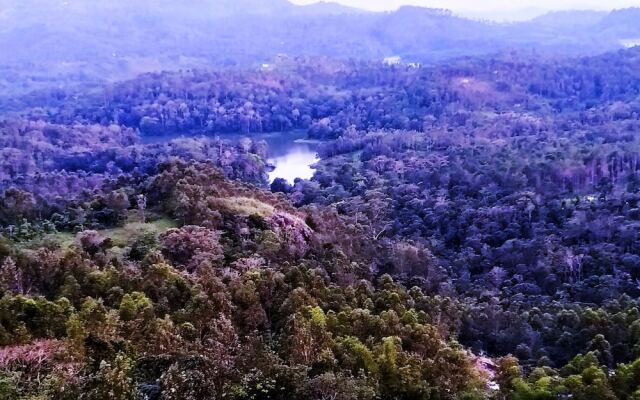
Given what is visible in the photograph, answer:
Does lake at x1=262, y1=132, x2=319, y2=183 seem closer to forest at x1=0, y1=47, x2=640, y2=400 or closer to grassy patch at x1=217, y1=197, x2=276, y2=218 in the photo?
forest at x1=0, y1=47, x2=640, y2=400

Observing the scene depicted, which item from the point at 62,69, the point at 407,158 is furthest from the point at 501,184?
the point at 62,69

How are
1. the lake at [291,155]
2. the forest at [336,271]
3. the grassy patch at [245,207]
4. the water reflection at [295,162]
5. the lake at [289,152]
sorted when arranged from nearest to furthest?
the forest at [336,271]
the grassy patch at [245,207]
the water reflection at [295,162]
the lake at [291,155]
the lake at [289,152]

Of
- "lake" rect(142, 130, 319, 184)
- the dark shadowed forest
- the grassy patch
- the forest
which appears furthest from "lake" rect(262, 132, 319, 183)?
the grassy patch

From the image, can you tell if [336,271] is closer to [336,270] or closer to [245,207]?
[336,270]

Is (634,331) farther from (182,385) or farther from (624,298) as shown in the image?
(182,385)

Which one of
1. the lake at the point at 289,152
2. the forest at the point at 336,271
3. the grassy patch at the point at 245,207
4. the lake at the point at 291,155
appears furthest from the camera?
the lake at the point at 289,152

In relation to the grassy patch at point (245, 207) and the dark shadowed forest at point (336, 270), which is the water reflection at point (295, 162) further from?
the grassy patch at point (245, 207)

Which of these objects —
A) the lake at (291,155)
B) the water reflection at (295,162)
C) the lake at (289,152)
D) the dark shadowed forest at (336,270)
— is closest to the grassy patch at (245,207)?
the dark shadowed forest at (336,270)

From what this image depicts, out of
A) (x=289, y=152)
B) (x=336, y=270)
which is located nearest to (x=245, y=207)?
(x=336, y=270)
